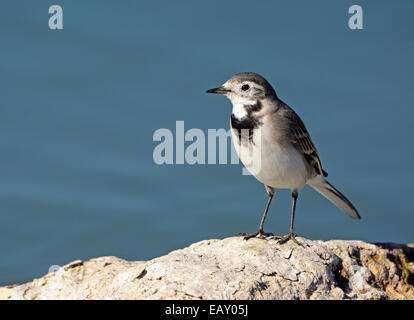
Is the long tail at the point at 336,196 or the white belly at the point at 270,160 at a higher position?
the white belly at the point at 270,160

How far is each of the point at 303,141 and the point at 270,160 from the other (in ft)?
2.24

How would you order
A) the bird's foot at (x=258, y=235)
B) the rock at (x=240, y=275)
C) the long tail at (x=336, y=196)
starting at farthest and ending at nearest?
the long tail at (x=336, y=196) → the bird's foot at (x=258, y=235) → the rock at (x=240, y=275)

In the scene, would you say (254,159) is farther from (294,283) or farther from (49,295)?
(49,295)

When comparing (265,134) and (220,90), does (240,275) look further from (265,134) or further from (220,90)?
(220,90)

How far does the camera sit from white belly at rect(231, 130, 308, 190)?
6.80m

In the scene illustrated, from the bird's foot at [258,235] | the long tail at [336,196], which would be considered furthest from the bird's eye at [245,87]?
the long tail at [336,196]

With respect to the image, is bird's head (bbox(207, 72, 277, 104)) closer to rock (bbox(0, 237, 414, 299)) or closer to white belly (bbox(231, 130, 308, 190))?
white belly (bbox(231, 130, 308, 190))

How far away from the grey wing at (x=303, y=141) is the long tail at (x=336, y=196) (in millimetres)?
311

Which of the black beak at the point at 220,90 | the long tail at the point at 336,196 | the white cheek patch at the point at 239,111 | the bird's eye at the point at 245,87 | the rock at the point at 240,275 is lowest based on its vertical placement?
the rock at the point at 240,275

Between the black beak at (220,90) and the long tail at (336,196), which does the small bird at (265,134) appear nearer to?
the black beak at (220,90)

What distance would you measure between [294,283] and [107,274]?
1767 mm

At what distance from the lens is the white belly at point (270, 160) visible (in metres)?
6.80

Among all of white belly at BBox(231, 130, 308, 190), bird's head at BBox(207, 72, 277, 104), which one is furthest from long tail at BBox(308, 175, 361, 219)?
bird's head at BBox(207, 72, 277, 104)
